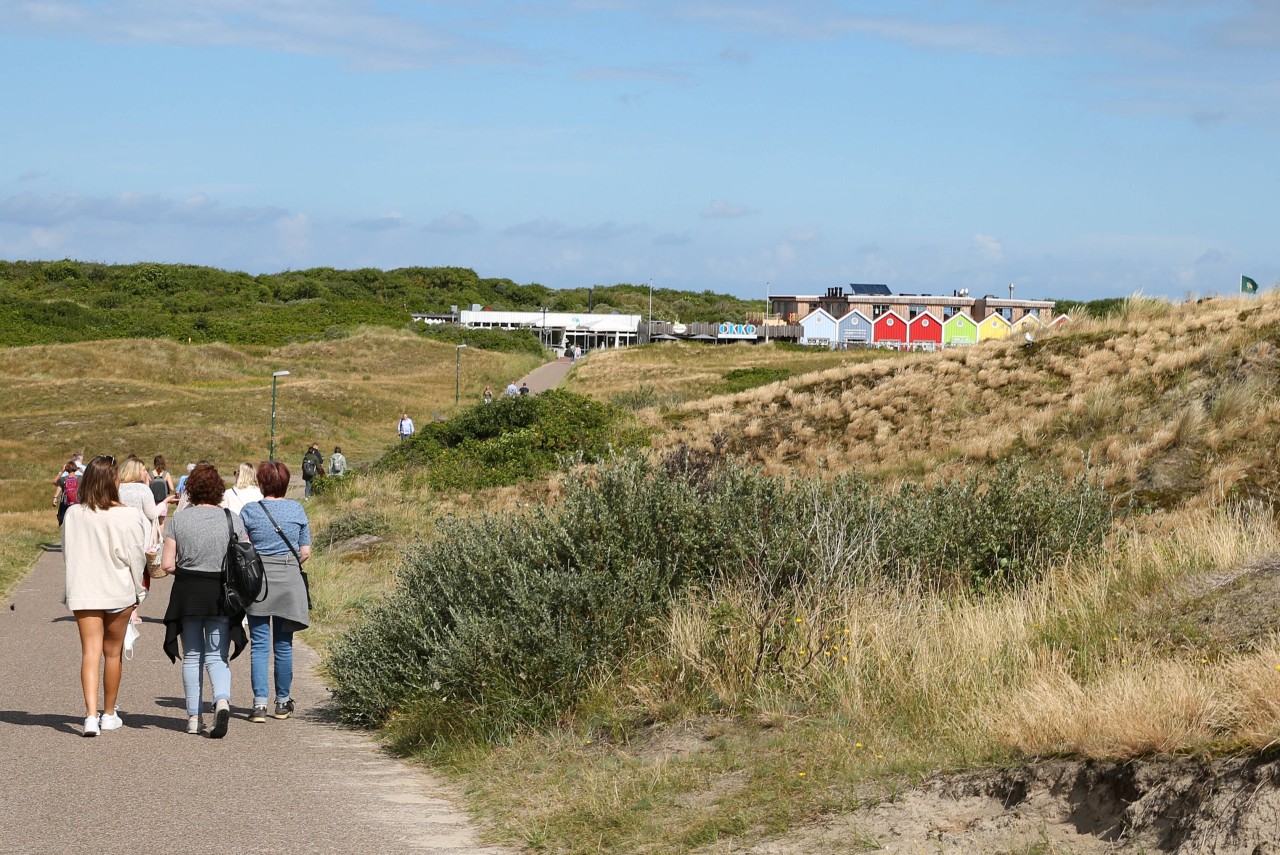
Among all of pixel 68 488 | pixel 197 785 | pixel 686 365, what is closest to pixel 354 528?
pixel 68 488

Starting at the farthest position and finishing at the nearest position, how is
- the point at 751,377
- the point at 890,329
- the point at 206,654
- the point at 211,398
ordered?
1. the point at 890,329
2. the point at 751,377
3. the point at 211,398
4. the point at 206,654

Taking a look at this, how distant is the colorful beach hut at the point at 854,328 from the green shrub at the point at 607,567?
97.7m

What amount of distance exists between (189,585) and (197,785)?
78.9 inches

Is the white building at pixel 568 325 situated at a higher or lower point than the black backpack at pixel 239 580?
higher

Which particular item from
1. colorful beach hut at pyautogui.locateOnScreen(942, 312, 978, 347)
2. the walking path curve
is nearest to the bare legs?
the walking path curve

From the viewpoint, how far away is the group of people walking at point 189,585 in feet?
27.4

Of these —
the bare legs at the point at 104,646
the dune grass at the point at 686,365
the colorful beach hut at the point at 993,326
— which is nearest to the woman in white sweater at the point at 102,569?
the bare legs at the point at 104,646

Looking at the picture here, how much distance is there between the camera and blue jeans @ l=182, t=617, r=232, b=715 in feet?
27.4

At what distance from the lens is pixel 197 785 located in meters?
6.78

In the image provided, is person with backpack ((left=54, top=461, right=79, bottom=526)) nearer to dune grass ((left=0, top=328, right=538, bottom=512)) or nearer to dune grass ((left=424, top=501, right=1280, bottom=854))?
dune grass ((left=424, top=501, right=1280, bottom=854))

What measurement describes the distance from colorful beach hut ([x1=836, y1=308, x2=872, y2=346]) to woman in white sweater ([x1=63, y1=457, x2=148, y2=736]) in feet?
328

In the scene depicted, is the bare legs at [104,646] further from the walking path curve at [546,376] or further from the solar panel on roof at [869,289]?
the solar panel on roof at [869,289]

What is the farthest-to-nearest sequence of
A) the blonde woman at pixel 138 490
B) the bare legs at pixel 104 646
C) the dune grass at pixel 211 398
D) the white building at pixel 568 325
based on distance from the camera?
the white building at pixel 568 325, the dune grass at pixel 211 398, the blonde woman at pixel 138 490, the bare legs at pixel 104 646

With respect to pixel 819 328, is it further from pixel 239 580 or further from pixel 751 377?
pixel 239 580
